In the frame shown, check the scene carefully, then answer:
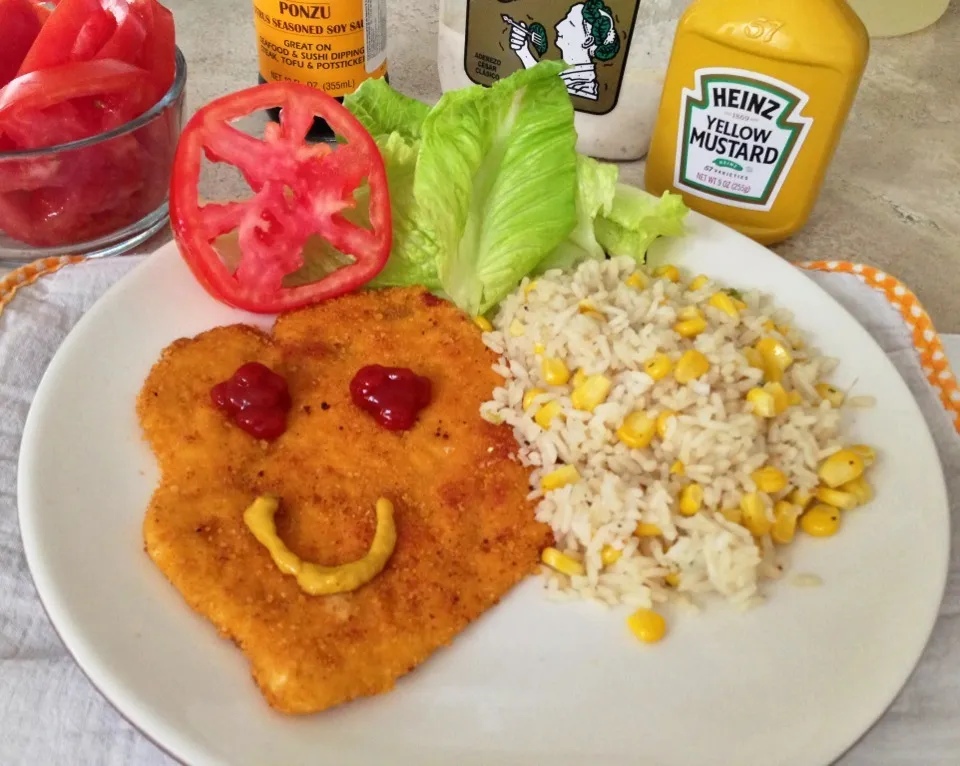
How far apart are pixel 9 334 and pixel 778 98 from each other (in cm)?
182

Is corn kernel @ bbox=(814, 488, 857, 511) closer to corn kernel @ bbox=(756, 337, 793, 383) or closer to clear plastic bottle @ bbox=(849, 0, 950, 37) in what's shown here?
corn kernel @ bbox=(756, 337, 793, 383)

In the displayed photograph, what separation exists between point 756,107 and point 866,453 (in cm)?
86

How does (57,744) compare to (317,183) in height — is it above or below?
below

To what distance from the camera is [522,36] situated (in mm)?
2273

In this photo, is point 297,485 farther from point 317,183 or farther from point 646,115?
point 646,115

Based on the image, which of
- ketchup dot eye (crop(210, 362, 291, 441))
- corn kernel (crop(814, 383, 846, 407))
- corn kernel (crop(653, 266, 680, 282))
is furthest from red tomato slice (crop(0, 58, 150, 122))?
corn kernel (crop(814, 383, 846, 407))

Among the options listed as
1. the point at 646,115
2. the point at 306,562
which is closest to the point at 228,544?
the point at 306,562

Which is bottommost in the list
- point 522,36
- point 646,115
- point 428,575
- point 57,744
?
point 57,744

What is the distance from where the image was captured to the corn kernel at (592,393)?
164 cm

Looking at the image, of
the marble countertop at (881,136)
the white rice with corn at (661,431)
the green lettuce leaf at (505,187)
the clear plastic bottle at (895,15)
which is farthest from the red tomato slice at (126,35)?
the clear plastic bottle at (895,15)

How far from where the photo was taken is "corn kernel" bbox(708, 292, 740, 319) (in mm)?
1791

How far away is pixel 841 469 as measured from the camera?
61.3 inches

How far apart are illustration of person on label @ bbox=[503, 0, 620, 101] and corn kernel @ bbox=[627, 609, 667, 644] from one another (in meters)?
1.40

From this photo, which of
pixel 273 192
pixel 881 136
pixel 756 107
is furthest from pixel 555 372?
pixel 881 136
